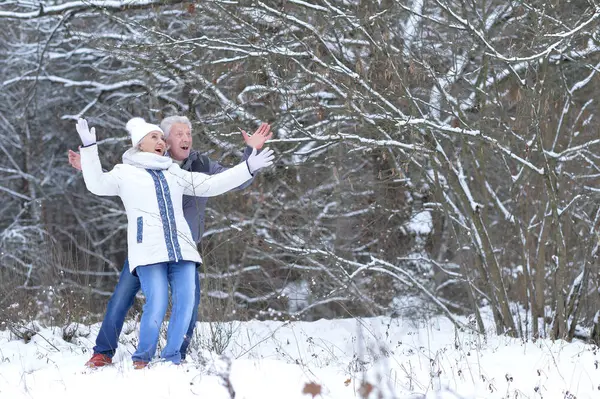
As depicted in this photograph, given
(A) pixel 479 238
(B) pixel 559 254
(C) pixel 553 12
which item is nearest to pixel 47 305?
(A) pixel 479 238

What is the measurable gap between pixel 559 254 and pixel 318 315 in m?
6.91

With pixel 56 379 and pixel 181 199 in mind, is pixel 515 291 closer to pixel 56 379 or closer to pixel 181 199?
pixel 181 199

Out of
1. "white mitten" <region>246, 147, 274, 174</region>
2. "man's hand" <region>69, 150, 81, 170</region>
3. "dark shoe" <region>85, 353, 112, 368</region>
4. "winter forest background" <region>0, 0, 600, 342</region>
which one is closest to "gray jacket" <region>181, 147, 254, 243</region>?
"white mitten" <region>246, 147, 274, 174</region>

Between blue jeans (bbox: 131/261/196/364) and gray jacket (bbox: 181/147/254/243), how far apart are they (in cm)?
50

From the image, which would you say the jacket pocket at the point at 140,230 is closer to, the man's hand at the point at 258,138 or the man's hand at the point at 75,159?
the man's hand at the point at 75,159

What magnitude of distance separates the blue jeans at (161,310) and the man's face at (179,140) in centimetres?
80

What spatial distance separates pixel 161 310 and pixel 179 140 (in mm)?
1094

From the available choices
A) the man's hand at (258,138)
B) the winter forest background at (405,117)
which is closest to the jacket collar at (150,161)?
the man's hand at (258,138)

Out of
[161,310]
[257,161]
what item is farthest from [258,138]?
[161,310]

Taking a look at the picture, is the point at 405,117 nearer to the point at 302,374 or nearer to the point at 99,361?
the point at 302,374

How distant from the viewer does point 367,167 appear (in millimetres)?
12562

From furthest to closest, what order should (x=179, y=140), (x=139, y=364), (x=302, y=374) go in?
(x=179, y=140), (x=139, y=364), (x=302, y=374)

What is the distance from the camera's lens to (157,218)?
5172mm

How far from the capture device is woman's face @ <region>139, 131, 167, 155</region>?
539cm
